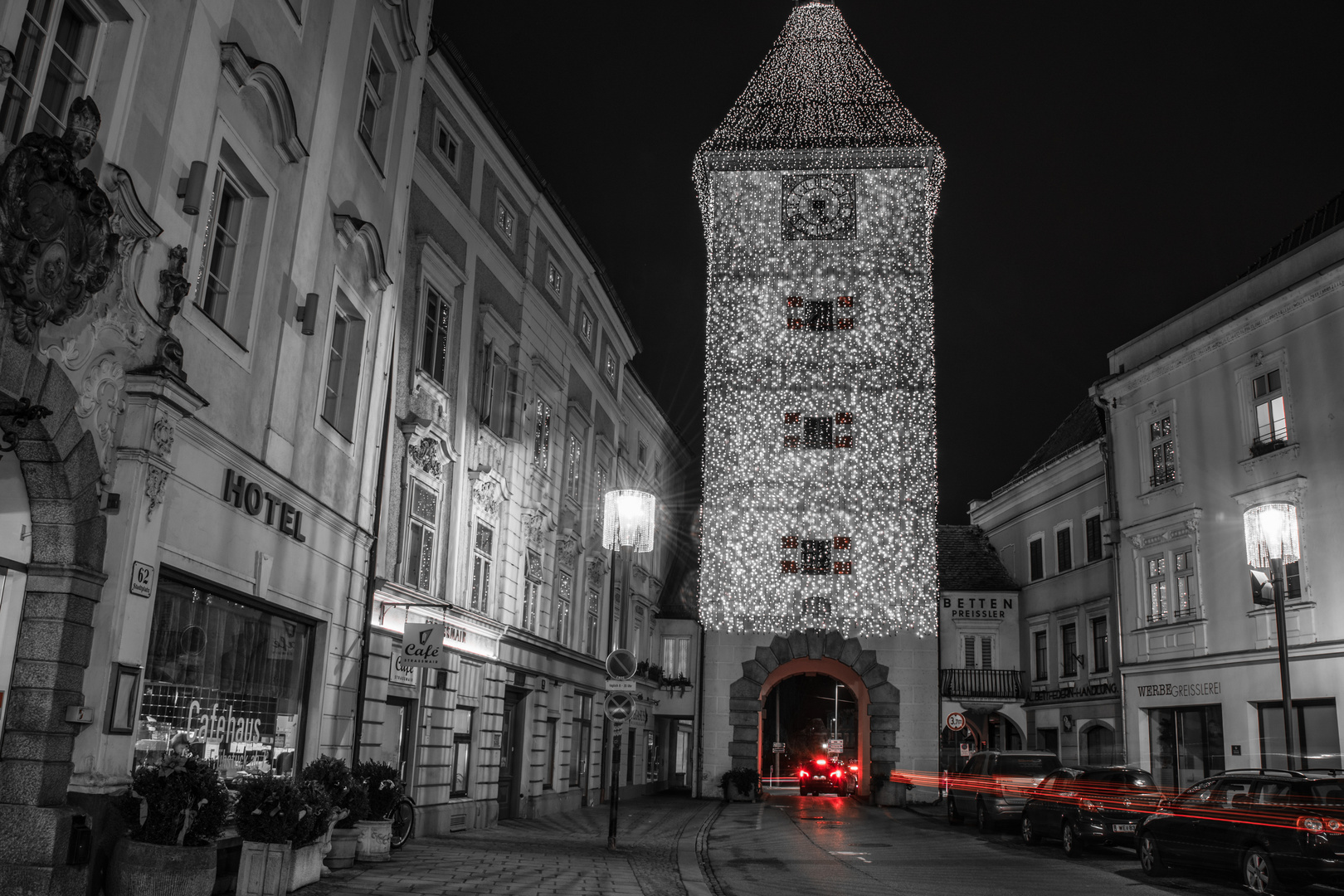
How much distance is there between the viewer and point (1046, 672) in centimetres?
3991

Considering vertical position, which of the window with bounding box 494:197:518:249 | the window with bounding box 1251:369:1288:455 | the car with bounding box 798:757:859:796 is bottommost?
the car with bounding box 798:757:859:796

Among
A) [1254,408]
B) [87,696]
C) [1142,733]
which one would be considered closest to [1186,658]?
[1142,733]

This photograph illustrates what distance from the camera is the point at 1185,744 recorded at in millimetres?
28953

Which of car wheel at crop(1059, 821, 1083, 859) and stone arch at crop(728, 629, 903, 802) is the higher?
stone arch at crop(728, 629, 903, 802)

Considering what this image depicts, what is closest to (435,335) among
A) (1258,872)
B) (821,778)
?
(1258,872)

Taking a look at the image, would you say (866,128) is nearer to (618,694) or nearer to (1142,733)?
(1142,733)

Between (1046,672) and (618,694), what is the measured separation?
24862 mm

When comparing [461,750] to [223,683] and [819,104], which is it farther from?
[819,104]

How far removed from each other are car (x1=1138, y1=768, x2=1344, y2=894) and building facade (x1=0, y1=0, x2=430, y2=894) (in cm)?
1264

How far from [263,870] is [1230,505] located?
24445mm

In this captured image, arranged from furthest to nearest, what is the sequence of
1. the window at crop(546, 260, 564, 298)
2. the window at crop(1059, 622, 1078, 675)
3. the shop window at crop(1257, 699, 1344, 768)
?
1. the window at crop(1059, 622, 1078, 675)
2. the window at crop(546, 260, 564, 298)
3. the shop window at crop(1257, 699, 1344, 768)

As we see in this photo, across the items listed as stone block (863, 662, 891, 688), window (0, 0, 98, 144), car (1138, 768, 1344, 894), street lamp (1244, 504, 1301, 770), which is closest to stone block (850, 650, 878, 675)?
stone block (863, 662, 891, 688)

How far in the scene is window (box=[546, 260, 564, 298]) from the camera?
29.5 metres

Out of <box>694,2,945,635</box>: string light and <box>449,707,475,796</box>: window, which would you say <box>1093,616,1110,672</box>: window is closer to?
<box>694,2,945,635</box>: string light
